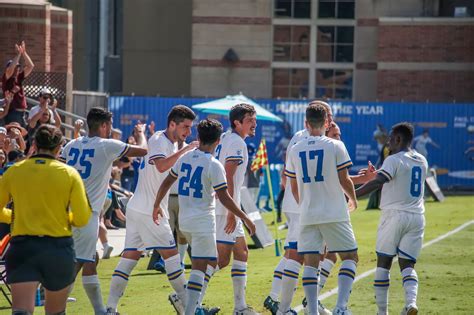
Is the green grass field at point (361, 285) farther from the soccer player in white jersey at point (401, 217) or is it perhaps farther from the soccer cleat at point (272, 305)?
the soccer player in white jersey at point (401, 217)

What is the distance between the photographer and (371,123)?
3703 centimetres

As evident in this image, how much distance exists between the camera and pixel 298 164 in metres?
11.1

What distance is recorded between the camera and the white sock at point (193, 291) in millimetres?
10961

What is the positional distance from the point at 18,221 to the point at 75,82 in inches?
1637

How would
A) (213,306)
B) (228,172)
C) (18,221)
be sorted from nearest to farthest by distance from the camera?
(18,221) → (228,172) → (213,306)

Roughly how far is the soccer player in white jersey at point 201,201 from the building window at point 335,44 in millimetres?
38348

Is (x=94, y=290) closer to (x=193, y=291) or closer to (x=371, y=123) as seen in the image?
(x=193, y=291)

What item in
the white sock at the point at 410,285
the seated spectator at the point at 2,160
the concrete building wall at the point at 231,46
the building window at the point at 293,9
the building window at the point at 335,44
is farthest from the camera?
the building window at the point at 335,44

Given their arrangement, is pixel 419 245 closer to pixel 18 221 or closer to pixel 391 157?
pixel 391 157

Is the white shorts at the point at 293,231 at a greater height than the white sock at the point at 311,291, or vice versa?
the white shorts at the point at 293,231

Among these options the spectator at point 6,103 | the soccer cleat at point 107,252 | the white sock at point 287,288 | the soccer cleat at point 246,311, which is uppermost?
the spectator at point 6,103

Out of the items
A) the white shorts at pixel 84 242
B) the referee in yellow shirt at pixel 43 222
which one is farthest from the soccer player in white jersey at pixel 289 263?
the referee in yellow shirt at pixel 43 222

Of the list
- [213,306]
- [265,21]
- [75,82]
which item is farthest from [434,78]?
[213,306]

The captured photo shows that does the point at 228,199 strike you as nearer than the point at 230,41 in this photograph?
Yes
